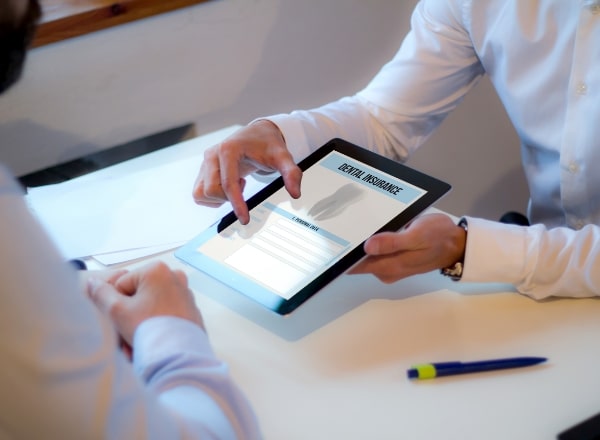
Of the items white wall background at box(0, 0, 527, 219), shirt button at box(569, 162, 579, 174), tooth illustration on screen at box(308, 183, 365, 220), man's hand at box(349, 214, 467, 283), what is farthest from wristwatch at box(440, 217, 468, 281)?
white wall background at box(0, 0, 527, 219)

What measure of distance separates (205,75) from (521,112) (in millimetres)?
675

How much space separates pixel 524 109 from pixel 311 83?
0.69 meters

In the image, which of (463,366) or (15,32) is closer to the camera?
(15,32)

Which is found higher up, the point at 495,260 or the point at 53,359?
the point at 53,359

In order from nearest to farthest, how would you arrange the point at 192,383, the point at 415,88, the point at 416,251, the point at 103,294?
the point at 192,383
the point at 103,294
the point at 416,251
the point at 415,88

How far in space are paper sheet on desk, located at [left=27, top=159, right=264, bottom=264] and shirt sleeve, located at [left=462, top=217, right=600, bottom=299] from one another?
1.10 feet

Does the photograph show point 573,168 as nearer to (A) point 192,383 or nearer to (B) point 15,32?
(A) point 192,383

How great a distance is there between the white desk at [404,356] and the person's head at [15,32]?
1.29ft

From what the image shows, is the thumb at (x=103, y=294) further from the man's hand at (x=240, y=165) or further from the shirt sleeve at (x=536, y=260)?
the shirt sleeve at (x=536, y=260)

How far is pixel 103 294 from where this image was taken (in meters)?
0.75

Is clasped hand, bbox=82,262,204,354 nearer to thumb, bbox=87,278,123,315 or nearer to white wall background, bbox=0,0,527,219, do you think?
thumb, bbox=87,278,123,315

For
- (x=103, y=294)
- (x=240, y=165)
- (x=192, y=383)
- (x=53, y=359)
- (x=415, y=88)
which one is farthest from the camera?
(x=415, y=88)

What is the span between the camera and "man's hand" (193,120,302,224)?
96 centimetres

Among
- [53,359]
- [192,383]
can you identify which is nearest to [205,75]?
[192,383]
